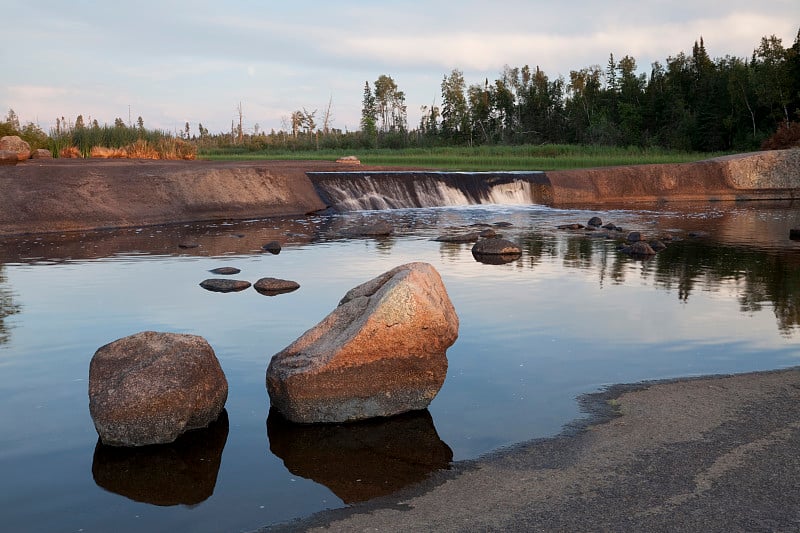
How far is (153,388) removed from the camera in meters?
6.77

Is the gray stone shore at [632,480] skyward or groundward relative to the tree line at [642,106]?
groundward

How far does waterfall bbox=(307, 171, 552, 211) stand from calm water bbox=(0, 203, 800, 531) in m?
9.74

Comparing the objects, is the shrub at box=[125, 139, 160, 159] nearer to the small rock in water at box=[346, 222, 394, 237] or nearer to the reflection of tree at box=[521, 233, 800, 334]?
the small rock in water at box=[346, 222, 394, 237]

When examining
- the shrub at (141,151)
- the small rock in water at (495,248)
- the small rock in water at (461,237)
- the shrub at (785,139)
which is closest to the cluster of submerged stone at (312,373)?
the small rock in water at (495,248)

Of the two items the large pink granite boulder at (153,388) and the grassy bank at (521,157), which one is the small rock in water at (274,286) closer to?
the large pink granite boulder at (153,388)

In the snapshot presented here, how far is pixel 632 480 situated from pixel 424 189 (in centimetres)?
2826

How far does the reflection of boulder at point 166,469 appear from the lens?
604 cm

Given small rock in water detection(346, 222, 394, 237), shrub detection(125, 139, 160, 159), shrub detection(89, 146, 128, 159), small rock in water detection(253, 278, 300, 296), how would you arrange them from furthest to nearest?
shrub detection(125, 139, 160, 159)
shrub detection(89, 146, 128, 159)
small rock in water detection(346, 222, 394, 237)
small rock in water detection(253, 278, 300, 296)

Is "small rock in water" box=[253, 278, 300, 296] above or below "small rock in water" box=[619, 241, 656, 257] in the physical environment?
below

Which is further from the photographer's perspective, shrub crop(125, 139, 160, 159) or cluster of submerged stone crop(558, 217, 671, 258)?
shrub crop(125, 139, 160, 159)

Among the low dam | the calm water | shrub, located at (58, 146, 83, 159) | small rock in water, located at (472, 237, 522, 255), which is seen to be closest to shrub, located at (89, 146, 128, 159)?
shrub, located at (58, 146, 83, 159)

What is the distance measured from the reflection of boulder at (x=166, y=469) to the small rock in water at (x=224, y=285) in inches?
274

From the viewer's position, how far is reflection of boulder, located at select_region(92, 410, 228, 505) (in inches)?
238

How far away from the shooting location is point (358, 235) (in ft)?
74.9
